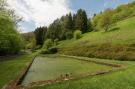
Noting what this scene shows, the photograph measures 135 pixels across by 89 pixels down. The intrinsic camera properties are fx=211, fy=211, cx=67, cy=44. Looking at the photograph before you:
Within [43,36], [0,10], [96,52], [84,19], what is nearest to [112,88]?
[0,10]

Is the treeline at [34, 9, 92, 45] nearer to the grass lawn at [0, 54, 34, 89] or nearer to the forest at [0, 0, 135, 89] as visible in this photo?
the forest at [0, 0, 135, 89]

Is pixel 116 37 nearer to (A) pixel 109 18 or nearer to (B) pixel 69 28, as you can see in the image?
(A) pixel 109 18

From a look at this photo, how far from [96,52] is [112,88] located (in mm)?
34934

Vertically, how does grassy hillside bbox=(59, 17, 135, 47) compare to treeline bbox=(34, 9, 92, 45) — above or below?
below

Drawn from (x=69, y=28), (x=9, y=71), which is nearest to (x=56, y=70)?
(x=9, y=71)

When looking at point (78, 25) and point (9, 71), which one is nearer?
point (9, 71)

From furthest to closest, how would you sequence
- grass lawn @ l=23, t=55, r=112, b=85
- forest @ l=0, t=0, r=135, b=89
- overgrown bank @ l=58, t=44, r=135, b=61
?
1. overgrown bank @ l=58, t=44, r=135, b=61
2. grass lawn @ l=23, t=55, r=112, b=85
3. forest @ l=0, t=0, r=135, b=89

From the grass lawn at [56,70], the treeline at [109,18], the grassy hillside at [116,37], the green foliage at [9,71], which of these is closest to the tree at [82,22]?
the treeline at [109,18]

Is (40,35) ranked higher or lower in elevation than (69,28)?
lower

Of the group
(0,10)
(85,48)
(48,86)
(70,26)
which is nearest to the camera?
(48,86)

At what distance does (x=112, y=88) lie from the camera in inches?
464

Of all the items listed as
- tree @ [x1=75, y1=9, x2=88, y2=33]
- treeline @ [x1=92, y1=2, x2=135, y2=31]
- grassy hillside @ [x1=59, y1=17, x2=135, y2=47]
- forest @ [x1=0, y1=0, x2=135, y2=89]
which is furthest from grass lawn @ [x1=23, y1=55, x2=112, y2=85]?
tree @ [x1=75, y1=9, x2=88, y2=33]

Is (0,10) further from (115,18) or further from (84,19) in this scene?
(84,19)

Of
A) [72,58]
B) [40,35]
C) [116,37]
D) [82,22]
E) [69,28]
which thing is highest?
[82,22]
